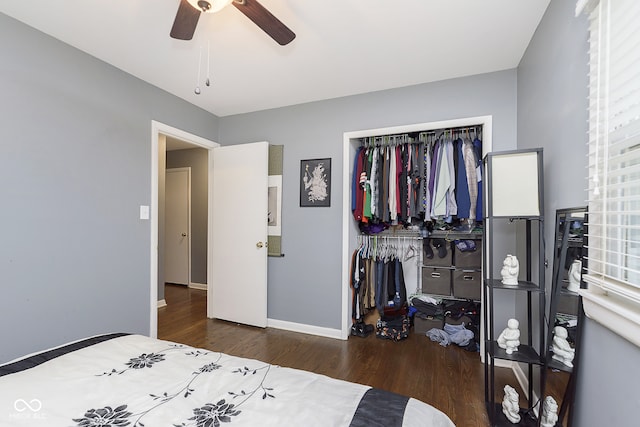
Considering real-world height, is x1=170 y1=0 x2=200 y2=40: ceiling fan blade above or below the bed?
above

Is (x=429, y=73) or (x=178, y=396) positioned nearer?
(x=178, y=396)

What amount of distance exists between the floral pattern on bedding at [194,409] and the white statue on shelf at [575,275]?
4.45 ft

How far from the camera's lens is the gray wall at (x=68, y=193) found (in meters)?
1.78

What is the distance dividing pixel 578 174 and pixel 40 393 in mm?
2250

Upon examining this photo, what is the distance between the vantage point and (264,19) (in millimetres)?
1472

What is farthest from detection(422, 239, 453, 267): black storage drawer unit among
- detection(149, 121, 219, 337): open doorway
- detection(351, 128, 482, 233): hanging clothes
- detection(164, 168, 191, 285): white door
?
detection(164, 168, 191, 285): white door

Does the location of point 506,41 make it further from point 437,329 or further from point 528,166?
point 437,329

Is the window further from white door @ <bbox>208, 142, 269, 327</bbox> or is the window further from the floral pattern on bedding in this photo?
white door @ <bbox>208, 142, 269, 327</bbox>

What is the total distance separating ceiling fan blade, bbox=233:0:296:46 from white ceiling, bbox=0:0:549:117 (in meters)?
0.21

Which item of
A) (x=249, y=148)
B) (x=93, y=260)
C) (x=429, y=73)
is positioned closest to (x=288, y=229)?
(x=249, y=148)

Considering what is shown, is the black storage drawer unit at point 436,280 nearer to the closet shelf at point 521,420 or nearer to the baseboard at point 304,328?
the baseboard at point 304,328

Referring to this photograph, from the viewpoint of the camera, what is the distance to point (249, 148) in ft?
10.4

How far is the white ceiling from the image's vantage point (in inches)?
66.2

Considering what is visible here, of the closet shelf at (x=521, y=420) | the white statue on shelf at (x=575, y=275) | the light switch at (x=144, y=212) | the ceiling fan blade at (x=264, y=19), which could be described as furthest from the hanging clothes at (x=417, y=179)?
the light switch at (x=144, y=212)
